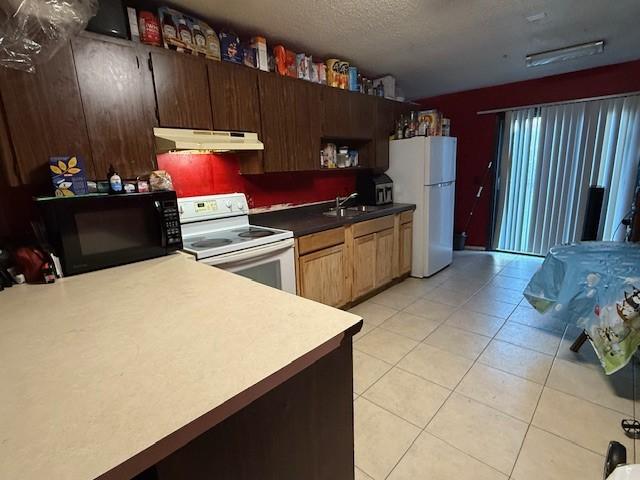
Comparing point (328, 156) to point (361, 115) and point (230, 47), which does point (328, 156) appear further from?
point (230, 47)

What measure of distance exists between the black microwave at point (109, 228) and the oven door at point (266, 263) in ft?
0.94

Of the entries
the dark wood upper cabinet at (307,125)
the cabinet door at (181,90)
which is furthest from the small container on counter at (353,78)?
the cabinet door at (181,90)

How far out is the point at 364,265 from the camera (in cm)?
300

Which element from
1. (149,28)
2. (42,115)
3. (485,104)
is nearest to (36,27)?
(42,115)

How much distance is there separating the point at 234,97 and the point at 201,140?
17.6 inches

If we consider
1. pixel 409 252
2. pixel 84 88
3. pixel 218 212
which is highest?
pixel 84 88

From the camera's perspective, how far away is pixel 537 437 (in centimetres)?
150

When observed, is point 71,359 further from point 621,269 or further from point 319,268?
point 621,269

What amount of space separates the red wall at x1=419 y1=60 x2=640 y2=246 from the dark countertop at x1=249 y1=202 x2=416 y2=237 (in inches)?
72.4

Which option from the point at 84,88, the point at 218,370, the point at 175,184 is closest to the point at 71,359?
the point at 218,370

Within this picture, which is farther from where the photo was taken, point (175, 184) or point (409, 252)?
point (409, 252)

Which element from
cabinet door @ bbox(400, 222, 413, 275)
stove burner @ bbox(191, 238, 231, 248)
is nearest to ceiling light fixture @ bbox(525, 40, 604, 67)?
cabinet door @ bbox(400, 222, 413, 275)

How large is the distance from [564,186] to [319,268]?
340 centimetres

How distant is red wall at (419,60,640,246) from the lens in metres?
3.43
